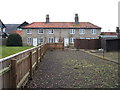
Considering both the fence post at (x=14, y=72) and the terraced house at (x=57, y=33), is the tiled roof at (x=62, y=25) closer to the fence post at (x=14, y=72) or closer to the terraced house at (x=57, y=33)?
the terraced house at (x=57, y=33)

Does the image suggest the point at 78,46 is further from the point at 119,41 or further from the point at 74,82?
the point at 74,82

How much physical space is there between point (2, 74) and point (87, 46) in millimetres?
25649

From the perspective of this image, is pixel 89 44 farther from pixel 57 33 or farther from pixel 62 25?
pixel 62 25

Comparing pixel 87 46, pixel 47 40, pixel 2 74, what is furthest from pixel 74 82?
pixel 47 40

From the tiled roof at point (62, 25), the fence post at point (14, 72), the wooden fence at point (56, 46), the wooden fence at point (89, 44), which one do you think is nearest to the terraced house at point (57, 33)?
the tiled roof at point (62, 25)

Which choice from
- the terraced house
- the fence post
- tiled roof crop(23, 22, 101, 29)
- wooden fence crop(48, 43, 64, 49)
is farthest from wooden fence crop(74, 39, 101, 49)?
the fence post

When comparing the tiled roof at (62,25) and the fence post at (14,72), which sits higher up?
the tiled roof at (62,25)

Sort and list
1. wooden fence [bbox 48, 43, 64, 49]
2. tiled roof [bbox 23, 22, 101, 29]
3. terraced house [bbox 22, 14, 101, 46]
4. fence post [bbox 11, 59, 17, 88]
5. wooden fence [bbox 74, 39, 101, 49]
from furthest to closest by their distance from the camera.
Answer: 1. tiled roof [bbox 23, 22, 101, 29]
2. terraced house [bbox 22, 14, 101, 46]
3. wooden fence [bbox 74, 39, 101, 49]
4. wooden fence [bbox 48, 43, 64, 49]
5. fence post [bbox 11, 59, 17, 88]

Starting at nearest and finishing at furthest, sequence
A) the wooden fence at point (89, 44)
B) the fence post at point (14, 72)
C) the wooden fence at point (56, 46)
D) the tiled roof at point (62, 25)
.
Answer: the fence post at point (14, 72) → the wooden fence at point (56, 46) → the wooden fence at point (89, 44) → the tiled roof at point (62, 25)

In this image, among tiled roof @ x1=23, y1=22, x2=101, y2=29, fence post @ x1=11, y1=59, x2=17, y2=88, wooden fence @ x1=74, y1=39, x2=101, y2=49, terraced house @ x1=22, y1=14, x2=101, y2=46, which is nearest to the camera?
fence post @ x1=11, y1=59, x2=17, y2=88

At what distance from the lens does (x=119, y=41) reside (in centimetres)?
2136

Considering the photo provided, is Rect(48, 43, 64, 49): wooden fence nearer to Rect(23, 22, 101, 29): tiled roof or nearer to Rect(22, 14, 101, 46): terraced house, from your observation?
Rect(22, 14, 101, 46): terraced house

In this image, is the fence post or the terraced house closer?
the fence post

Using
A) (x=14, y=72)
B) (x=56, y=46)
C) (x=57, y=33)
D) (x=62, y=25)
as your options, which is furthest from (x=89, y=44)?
(x=14, y=72)
